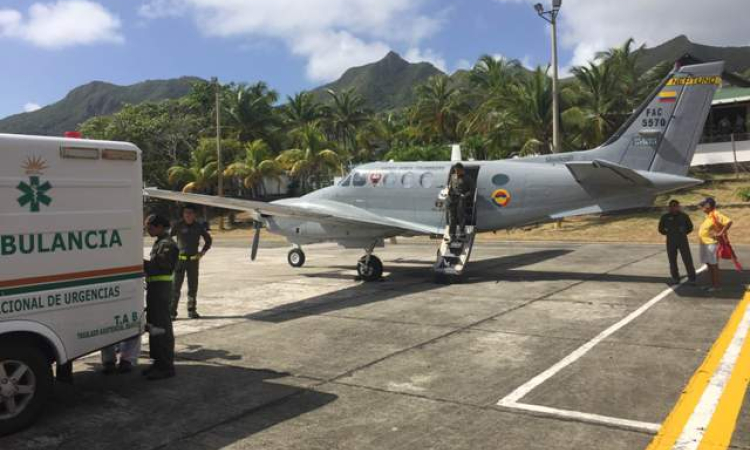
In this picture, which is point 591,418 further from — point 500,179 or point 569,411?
point 500,179

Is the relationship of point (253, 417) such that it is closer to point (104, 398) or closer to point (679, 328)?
point (104, 398)

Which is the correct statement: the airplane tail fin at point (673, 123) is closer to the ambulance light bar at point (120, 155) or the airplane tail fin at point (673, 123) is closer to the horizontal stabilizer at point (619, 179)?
the horizontal stabilizer at point (619, 179)

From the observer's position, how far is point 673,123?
13.6 m

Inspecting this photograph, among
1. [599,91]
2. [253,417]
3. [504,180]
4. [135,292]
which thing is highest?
[599,91]

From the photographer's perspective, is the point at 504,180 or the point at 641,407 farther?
the point at 504,180

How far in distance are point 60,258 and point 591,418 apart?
5.51m

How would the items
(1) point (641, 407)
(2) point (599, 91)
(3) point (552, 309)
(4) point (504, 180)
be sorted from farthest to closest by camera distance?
(2) point (599, 91) → (4) point (504, 180) → (3) point (552, 309) → (1) point (641, 407)

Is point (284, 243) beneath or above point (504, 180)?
beneath

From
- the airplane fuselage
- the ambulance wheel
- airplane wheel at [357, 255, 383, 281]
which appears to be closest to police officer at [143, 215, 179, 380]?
the ambulance wheel

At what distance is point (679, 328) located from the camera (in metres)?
9.06

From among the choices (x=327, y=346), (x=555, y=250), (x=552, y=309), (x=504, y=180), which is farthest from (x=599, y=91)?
(x=327, y=346)

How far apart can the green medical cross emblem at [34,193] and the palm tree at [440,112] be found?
156ft

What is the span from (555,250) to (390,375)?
629 inches

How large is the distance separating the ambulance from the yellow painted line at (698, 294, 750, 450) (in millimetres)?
5946
